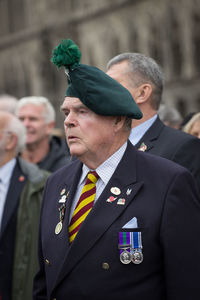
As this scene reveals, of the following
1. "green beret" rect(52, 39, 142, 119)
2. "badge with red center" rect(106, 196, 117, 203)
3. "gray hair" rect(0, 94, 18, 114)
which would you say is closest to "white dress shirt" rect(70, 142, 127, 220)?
"badge with red center" rect(106, 196, 117, 203)

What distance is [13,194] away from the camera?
400 centimetres

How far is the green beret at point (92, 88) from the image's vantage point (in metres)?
2.33

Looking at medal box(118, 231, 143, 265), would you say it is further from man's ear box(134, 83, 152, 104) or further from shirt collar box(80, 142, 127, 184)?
man's ear box(134, 83, 152, 104)

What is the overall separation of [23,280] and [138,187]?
1.85 m

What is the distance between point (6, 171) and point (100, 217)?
6.67ft

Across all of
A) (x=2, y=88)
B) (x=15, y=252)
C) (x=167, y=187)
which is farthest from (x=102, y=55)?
(x=167, y=187)

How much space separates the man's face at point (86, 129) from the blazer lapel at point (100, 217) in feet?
0.65

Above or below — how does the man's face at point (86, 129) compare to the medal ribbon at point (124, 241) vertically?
above

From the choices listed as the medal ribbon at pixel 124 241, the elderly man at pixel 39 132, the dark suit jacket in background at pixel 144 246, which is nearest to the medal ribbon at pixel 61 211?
the dark suit jacket in background at pixel 144 246

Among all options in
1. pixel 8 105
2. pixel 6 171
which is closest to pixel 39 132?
pixel 8 105

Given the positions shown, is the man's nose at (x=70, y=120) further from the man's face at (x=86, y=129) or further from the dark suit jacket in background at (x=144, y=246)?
the dark suit jacket in background at (x=144, y=246)

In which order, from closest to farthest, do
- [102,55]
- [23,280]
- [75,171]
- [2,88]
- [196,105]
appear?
1. [75,171]
2. [23,280]
3. [196,105]
4. [102,55]
5. [2,88]

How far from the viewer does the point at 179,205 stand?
2209 mm

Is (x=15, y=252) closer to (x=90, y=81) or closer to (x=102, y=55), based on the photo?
(x=90, y=81)
